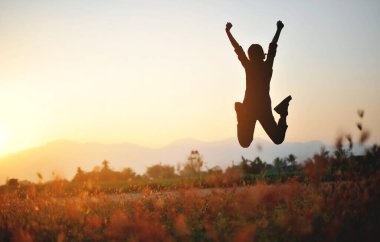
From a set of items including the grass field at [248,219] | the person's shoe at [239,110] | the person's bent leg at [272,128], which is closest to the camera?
the grass field at [248,219]

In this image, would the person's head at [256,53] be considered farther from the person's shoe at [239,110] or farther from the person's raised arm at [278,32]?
the person's shoe at [239,110]

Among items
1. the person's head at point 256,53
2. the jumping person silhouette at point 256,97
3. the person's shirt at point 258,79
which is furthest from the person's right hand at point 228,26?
the person's shirt at point 258,79

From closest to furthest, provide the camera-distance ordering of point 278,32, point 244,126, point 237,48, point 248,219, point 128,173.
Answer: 1. point 248,219
2. point 244,126
3. point 278,32
4. point 237,48
5. point 128,173

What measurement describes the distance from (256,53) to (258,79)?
59cm

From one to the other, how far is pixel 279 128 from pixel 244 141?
2.63 feet

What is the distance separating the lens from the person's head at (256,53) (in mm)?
7781

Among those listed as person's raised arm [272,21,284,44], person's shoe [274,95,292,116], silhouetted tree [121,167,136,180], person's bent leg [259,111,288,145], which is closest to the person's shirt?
person's raised arm [272,21,284,44]

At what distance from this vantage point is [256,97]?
7621 millimetres

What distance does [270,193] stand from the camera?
4359 millimetres

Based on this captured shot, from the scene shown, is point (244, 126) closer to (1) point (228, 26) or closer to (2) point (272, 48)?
(2) point (272, 48)

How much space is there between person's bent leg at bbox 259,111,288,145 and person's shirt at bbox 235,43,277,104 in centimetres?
34

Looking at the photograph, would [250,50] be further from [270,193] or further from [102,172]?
[102,172]

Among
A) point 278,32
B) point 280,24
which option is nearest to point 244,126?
point 278,32

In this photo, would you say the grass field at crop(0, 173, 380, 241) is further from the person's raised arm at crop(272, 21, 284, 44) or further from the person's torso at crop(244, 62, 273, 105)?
the person's raised arm at crop(272, 21, 284, 44)
